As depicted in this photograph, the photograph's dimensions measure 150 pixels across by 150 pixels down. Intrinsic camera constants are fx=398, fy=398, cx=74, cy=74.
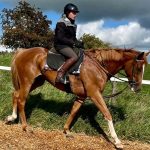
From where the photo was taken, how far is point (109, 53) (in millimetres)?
9711

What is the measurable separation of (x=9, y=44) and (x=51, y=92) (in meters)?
46.1

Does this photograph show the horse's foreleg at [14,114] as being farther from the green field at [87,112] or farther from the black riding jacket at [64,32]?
the black riding jacket at [64,32]

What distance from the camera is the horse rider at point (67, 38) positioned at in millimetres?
9453

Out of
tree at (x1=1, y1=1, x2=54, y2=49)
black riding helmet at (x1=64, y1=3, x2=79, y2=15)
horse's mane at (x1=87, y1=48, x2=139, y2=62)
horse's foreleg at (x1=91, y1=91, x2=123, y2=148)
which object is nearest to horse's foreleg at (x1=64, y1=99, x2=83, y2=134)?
horse's foreleg at (x1=91, y1=91, x2=123, y2=148)

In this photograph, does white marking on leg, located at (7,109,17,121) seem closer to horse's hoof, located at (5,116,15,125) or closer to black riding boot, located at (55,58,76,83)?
horse's hoof, located at (5,116,15,125)

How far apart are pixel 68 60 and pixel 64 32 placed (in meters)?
0.70

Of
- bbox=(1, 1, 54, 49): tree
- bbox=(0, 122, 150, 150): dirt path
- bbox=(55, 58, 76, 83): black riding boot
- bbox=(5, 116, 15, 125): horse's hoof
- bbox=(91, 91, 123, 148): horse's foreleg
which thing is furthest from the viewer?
bbox=(1, 1, 54, 49): tree

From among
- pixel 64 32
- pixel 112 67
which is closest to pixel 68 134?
pixel 112 67

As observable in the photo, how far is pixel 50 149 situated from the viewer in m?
8.33

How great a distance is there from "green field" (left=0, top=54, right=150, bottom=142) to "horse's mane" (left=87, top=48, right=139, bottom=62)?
5.68ft

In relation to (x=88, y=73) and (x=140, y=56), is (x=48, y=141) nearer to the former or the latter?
(x=88, y=73)

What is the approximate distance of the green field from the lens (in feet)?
33.4

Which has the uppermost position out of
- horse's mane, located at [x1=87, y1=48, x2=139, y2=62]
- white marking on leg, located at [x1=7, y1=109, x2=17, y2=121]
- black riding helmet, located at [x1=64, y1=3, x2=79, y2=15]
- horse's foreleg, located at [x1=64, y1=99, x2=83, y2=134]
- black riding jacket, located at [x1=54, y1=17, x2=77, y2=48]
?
black riding helmet, located at [x1=64, y1=3, x2=79, y2=15]

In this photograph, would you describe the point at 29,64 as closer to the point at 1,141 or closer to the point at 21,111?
the point at 21,111
